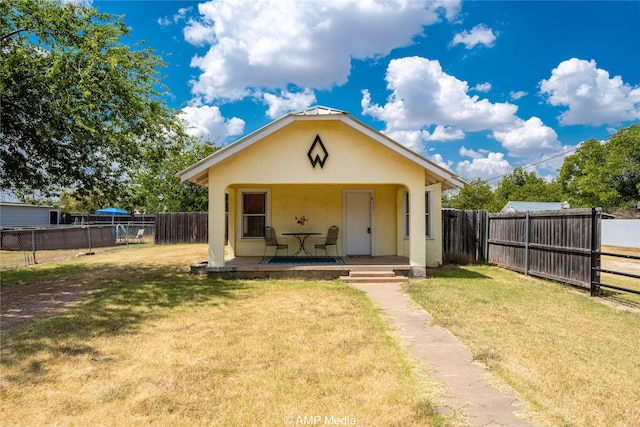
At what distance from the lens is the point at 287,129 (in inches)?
396

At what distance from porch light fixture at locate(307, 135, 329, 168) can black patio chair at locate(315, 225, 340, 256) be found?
2.84 m

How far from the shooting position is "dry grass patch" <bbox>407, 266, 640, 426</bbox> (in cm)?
336

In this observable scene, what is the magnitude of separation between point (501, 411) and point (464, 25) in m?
12.8

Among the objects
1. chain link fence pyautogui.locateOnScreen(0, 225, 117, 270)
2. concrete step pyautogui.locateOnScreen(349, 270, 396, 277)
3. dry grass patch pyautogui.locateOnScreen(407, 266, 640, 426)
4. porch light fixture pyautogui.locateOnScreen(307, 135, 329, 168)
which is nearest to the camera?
dry grass patch pyautogui.locateOnScreen(407, 266, 640, 426)

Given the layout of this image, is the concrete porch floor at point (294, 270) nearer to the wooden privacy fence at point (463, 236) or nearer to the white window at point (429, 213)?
the white window at point (429, 213)

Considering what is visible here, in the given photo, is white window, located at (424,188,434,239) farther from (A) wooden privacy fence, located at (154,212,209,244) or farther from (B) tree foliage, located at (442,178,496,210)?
(B) tree foliage, located at (442,178,496,210)

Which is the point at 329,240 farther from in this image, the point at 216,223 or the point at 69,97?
the point at 69,97

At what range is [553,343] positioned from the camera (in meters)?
4.96

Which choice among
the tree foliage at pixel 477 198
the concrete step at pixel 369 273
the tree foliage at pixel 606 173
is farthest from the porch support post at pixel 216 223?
the tree foliage at pixel 477 198

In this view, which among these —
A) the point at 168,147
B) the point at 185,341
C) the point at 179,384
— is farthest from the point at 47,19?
the point at 179,384

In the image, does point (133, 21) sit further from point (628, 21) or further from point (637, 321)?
point (628, 21)

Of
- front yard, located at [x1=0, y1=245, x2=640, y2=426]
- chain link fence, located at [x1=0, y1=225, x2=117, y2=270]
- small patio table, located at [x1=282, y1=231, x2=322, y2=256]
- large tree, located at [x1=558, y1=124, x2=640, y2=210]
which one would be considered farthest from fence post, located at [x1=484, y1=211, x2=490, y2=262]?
large tree, located at [x1=558, y1=124, x2=640, y2=210]

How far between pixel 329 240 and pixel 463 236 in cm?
524

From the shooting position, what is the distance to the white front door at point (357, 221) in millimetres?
12641
